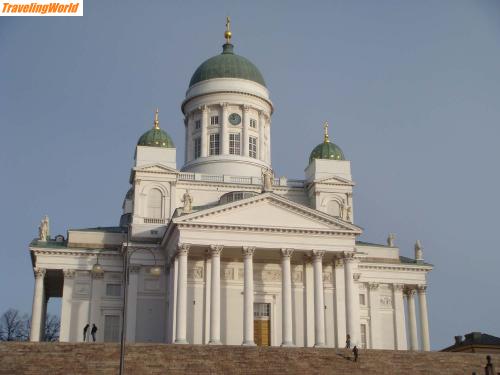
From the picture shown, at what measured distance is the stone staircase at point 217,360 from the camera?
36.8 metres

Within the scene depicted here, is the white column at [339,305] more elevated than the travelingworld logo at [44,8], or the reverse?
the travelingworld logo at [44,8]

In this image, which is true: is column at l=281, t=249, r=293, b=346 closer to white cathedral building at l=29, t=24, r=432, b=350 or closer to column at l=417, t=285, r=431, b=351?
→ white cathedral building at l=29, t=24, r=432, b=350

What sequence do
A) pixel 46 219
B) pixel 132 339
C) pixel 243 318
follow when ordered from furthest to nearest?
pixel 46 219, pixel 132 339, pixel 243 318

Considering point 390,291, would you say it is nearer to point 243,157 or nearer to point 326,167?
point 326,167

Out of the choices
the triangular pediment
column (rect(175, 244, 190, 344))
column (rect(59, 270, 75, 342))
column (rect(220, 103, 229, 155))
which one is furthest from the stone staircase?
column (rect(220, 103, 229, 155))

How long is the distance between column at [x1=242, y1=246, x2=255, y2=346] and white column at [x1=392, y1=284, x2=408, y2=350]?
15684 mm

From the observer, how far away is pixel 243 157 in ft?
200

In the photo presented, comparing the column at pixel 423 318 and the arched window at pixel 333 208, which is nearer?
the column at pixel 423 318

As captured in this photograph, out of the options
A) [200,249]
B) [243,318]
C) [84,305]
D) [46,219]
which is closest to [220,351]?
[243,318]

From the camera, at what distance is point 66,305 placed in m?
52.2

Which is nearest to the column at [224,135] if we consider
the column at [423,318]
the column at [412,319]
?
the column at [412,319]

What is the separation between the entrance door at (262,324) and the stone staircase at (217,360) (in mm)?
9185

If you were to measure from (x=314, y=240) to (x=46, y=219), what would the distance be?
781 inches

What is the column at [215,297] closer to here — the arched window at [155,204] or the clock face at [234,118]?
the arched window at [155,204]
